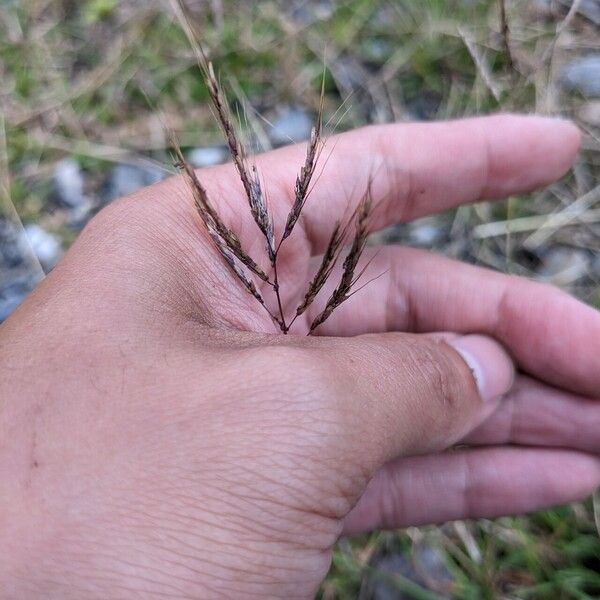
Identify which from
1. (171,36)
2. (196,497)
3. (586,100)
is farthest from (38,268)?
(586,100)

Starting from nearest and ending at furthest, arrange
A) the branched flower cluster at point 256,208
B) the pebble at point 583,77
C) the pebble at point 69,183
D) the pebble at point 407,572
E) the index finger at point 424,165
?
the branched flower cluster at point 256,208 < the index finger at point 424,165 < the pebble at point 407,572 < the pebble at point 583,77 < the pebble at point 69,183

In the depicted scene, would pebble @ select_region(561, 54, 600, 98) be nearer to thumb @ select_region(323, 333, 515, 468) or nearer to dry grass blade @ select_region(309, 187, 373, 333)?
thumb @ select_region(323, 333, 515, 468)

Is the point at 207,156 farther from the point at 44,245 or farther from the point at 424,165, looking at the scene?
the point at 424,165

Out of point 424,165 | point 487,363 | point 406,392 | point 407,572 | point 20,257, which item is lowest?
point 407,572

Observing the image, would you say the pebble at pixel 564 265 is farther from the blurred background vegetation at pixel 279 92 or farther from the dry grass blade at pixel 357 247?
the dry grass blade at pixel 357 247

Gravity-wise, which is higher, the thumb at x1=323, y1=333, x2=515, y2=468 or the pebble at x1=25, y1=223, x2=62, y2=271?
the pebble at x1=25, y1=223, x2=62, y2=271

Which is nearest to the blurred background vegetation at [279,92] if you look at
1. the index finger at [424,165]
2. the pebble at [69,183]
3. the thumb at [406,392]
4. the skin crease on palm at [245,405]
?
the pebble at [69,183]

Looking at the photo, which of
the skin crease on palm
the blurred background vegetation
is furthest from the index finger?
the blurred background vegetation

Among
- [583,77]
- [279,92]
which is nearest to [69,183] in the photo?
[279,92]
